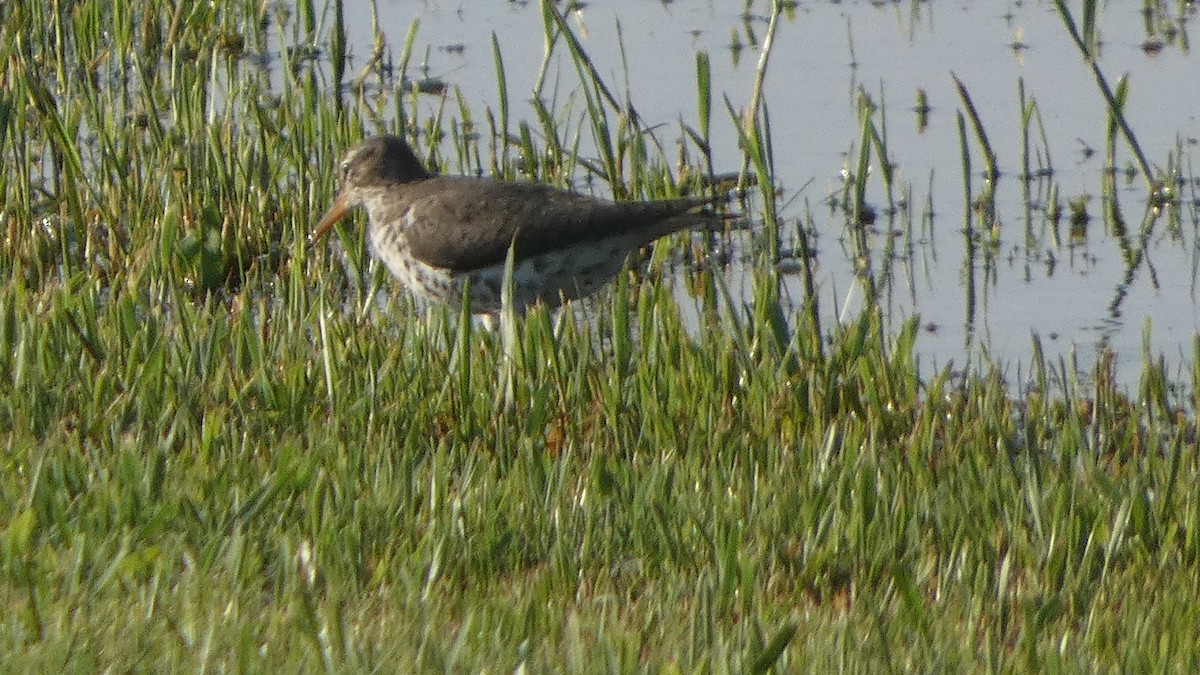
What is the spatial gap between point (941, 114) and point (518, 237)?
348 centimetres

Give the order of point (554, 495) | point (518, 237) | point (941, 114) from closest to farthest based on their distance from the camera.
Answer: point (554, 495) → point (518, 237) → point (941, 114)

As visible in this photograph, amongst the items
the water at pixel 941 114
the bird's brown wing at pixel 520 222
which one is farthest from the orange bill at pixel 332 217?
the water at pixel 941 114

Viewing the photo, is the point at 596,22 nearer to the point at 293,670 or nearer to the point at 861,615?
the point at 861,615

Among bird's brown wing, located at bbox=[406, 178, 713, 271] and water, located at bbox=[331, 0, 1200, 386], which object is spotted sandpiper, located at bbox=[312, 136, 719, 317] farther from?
water, located at bbox=[331, 0, 1200, 386]

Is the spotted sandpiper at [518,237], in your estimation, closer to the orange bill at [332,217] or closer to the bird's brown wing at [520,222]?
the bird's brown wing at [520,222]

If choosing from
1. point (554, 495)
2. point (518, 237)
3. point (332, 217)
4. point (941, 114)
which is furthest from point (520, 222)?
point (941, 114)

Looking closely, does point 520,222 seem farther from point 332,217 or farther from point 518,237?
point 332,217

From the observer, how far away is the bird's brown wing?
6.70 metres

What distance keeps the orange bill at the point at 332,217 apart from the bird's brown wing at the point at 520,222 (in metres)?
0.64

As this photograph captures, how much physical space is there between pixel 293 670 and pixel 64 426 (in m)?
1.82

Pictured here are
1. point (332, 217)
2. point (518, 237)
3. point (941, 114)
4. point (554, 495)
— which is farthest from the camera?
point (941, 114)

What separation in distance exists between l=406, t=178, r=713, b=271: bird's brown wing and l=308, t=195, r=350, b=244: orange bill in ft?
2.11

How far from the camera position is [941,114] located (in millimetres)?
9523

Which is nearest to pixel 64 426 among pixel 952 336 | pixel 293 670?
pixel 293 670
